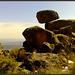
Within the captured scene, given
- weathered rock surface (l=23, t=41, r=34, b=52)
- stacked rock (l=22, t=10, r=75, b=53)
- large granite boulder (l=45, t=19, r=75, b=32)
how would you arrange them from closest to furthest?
1. stacked rock (l=22, t=10, r=75, b=53)
2. weathered rock surface (l=23, t=41, r=34, b=52)
3. large granite boulder (l=45, t=19, r=75, b=32)

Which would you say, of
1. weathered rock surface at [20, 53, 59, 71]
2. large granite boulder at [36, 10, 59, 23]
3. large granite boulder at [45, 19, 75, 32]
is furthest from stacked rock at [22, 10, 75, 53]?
large granite boulder at [36, 10, 59, 23]

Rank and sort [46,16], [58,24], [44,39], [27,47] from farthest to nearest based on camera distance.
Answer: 1. [58,24]
2. [46,16]
3. [44,39]
4. [27,47]

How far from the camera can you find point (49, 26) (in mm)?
26641

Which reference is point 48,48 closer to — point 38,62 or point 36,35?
point 38,62

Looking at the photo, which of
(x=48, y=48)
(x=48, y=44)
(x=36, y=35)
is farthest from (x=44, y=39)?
(x=48, y=48)

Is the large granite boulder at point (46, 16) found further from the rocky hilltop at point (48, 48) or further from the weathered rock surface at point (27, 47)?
the weathered rock surface at point (27, 47)

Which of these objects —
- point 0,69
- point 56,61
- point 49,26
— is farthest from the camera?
point 49,26

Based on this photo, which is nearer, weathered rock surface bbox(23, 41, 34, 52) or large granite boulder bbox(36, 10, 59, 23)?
weathered rock surface bbox(23, 41, 34, 52)

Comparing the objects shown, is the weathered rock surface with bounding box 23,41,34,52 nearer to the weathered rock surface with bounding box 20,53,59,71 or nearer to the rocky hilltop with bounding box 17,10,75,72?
the rocky hilltop with bounding box 17,10,75,72

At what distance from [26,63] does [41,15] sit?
1877 cm

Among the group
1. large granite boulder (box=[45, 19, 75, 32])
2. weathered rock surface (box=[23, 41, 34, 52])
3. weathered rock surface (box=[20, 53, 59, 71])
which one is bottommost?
weathered rock surface (box=[23, 41, 34, 52])

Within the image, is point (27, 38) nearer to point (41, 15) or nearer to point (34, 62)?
point (41, 15)

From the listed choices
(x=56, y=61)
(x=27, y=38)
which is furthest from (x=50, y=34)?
(x=56, y=61)

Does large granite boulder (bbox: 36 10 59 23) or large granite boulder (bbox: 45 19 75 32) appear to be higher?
large granite boulder (bbox: 36 10 59 23)
